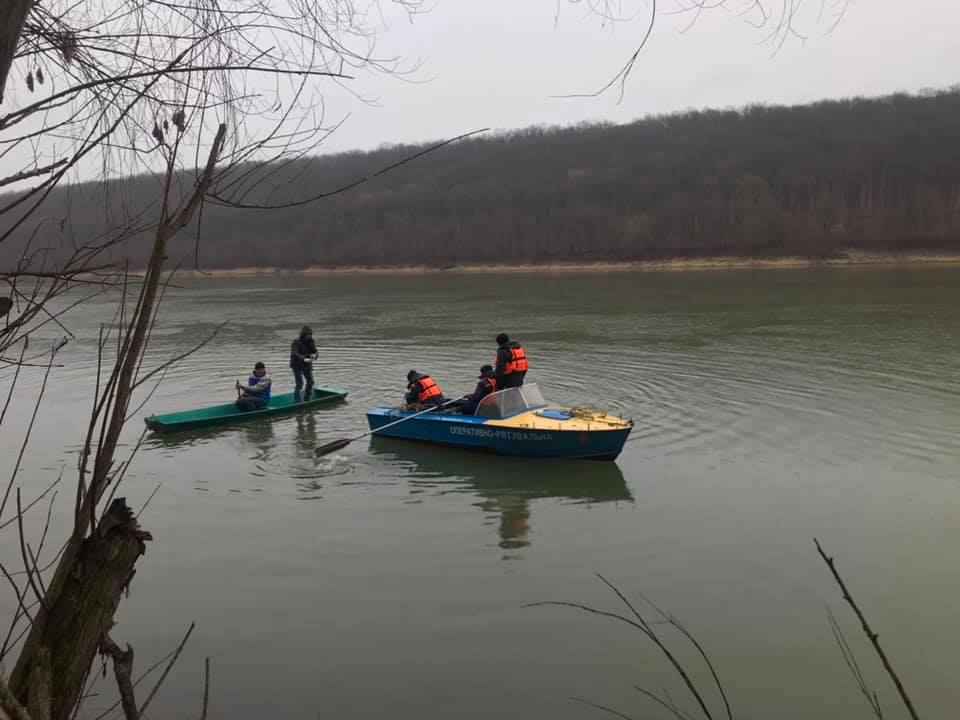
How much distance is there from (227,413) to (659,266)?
6812 centimetres

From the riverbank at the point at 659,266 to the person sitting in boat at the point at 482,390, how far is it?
52381 mm

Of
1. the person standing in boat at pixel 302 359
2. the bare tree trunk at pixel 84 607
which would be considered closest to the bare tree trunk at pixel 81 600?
the bare tree trunk at pixel 84 607

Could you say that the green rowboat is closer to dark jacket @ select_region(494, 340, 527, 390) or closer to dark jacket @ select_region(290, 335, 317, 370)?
dark jacket @ select_region(290, 335, 317, 370)

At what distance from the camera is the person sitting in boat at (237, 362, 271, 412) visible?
14219 mm

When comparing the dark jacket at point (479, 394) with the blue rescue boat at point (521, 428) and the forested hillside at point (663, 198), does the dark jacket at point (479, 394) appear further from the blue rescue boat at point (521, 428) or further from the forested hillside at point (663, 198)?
the forested hillside at point (663, 198)

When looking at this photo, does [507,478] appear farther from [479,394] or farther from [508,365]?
[508,365]

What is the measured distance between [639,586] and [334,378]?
12754 millimetres

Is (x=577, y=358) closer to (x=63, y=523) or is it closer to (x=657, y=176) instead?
(x=63, y=523)

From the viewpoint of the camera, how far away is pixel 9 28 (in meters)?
1.94

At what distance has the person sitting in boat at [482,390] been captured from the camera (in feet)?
38.5

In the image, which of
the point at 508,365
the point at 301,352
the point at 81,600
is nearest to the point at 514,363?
the point at 508,365

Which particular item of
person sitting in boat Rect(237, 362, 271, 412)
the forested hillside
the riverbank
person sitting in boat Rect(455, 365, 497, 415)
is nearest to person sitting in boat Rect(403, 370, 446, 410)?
person sitting in boat Rect(455, 365, 497, 415)

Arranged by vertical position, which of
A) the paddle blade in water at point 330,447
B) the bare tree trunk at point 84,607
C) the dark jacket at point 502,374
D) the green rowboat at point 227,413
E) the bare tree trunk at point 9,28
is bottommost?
the paddle blade in water at point 330,447

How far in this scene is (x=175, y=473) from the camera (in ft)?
36.7
